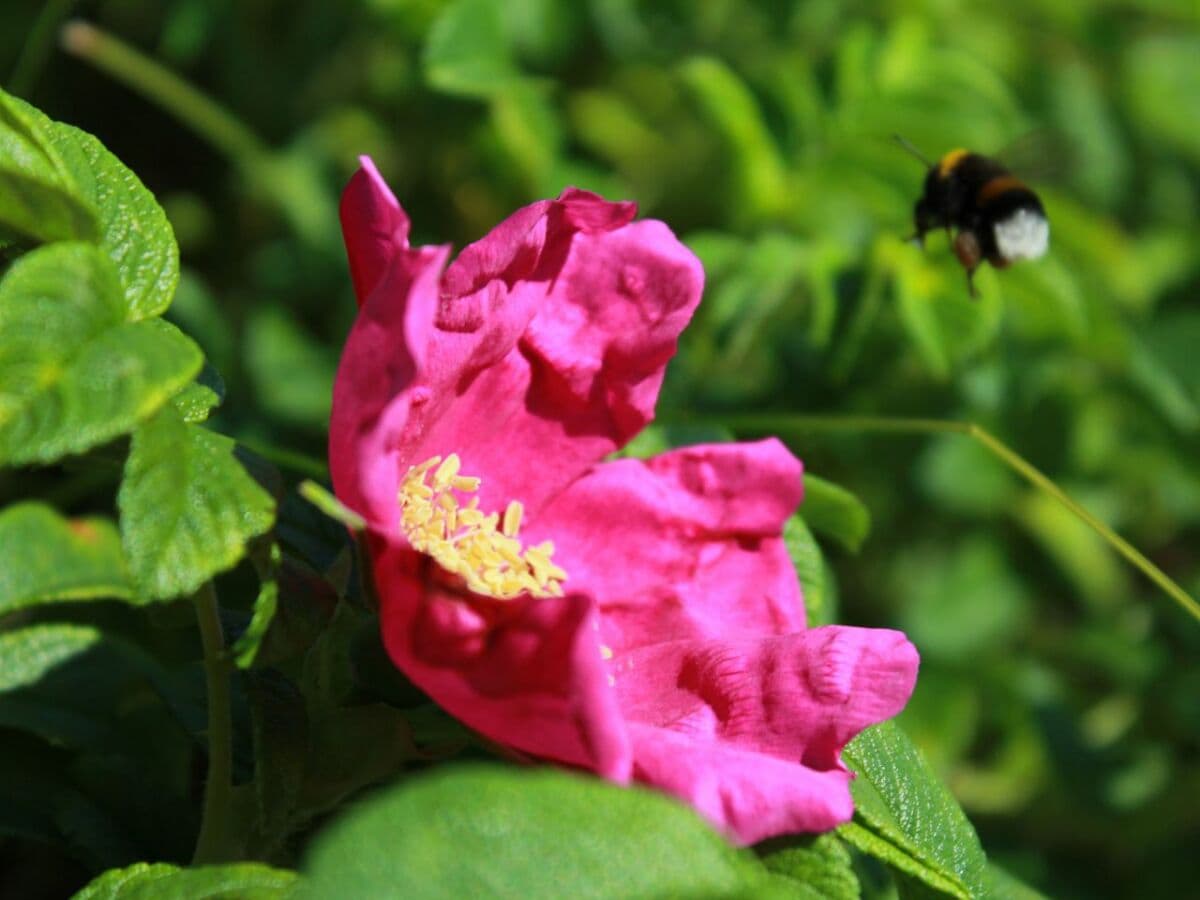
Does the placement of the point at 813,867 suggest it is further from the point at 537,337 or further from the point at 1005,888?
the point at 537,337

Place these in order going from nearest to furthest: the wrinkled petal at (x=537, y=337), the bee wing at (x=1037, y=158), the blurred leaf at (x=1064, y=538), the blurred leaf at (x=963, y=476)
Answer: the wrinkled petal at (x=537, y=337) < the bee wing at (x=1037, y=158) < the blurred leaf at (x=963, y=476) < the blurred leaf at (x=1064, y=538)

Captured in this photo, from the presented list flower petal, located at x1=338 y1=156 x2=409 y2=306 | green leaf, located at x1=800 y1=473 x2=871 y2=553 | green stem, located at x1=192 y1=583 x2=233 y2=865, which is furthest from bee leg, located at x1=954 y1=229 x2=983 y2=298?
green stem, located at x1=192 y1=583 x2=233 y2=865

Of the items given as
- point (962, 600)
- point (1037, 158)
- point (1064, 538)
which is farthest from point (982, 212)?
point (1064, 538)

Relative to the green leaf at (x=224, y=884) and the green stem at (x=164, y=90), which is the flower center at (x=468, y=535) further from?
the green stem at (x=164, y=90)

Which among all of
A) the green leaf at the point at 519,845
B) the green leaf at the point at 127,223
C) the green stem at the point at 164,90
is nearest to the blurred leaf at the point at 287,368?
the green stem at the point at 164,90

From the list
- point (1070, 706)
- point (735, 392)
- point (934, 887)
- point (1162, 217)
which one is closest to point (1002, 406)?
point (735, 392)

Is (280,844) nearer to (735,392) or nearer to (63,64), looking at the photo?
(735,392)
